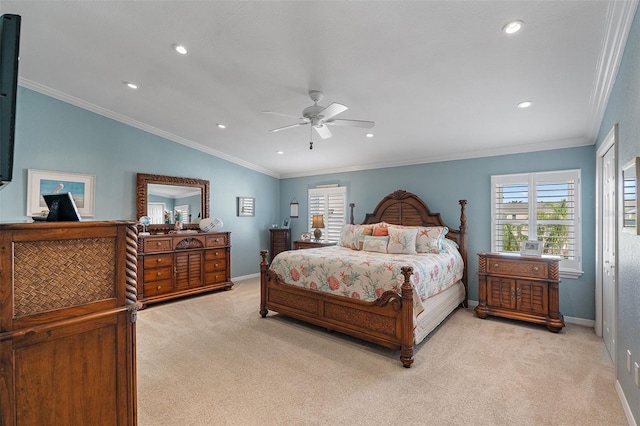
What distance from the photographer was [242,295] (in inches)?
211

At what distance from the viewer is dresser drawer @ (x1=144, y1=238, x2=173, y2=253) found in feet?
15.4

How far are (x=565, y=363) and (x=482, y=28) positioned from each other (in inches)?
122

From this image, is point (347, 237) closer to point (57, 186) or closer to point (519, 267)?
point (519, 267)

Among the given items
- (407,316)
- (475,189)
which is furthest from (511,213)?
(407,316)

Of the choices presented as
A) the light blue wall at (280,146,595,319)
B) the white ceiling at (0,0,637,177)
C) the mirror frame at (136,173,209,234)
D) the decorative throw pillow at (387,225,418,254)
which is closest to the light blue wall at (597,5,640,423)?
the white ceiling at (0,0,637,177)

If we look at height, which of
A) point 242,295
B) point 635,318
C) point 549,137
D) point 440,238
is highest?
point 549,137

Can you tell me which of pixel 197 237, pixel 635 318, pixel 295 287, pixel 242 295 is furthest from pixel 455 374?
pixel 197 237

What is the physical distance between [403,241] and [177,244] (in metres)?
3.76

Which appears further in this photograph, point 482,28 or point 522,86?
point 522,86

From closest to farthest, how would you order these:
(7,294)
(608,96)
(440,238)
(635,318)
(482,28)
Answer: (7,294), (635,318), (482,28), (608,96), (440,238)

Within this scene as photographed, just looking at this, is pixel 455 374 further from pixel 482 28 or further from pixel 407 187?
pixel 407 187

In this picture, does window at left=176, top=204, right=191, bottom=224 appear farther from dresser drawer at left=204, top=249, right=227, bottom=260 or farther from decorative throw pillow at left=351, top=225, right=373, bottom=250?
decorative throw pillow at left=351, top=225, right=373, bottom=250

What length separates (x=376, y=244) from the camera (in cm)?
451

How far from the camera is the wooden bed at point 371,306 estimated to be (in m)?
2.86
